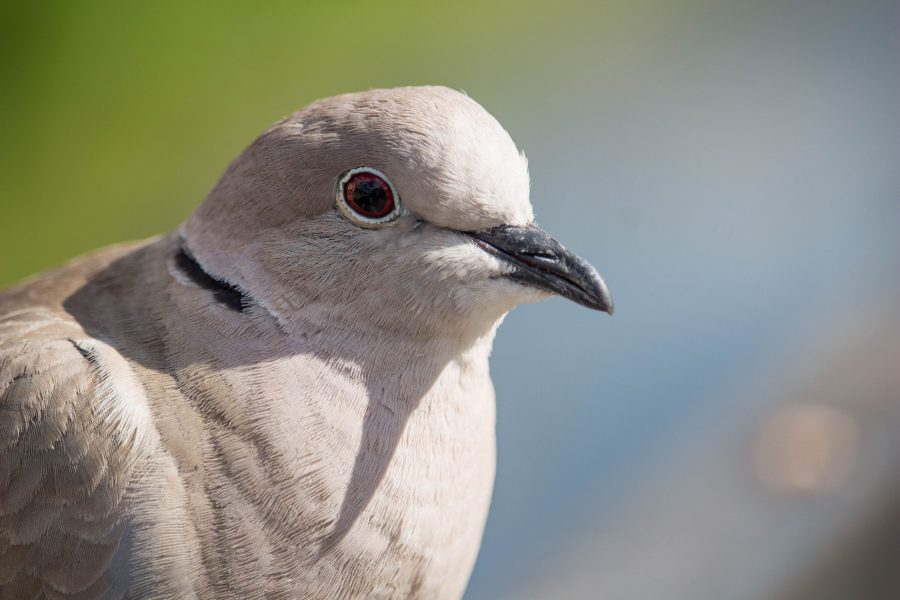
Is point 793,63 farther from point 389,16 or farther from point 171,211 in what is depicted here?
point 171,211

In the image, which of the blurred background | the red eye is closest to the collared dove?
the red eye

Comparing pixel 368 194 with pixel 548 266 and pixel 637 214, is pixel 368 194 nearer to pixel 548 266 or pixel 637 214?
pixel 548 266

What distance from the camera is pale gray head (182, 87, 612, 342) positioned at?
227 cm

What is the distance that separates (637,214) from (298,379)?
342cm

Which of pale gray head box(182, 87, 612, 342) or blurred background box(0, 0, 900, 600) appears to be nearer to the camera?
pale gray head box(182, 87, 612, 342)

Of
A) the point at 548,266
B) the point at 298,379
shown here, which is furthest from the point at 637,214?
the point at 298,379

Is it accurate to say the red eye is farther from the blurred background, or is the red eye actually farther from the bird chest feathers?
the blurred background

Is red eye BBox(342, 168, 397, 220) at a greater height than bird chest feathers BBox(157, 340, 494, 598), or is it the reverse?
red eye BBox(342, 168, 397, 220)

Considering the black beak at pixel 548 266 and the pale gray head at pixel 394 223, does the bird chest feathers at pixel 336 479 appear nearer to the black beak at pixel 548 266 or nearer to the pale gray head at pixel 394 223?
the pale gray head at pixel 394 223

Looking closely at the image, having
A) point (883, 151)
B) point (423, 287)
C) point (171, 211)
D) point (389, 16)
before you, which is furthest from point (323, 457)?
point (883, 151)

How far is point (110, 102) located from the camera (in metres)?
5.08

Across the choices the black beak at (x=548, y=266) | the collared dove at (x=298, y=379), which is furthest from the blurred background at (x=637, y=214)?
the black beak at (x=548, y=266)

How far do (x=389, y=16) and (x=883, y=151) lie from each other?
3.05 metres

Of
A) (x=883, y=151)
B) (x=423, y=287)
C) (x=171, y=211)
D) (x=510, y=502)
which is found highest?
(x=883, y=151)
